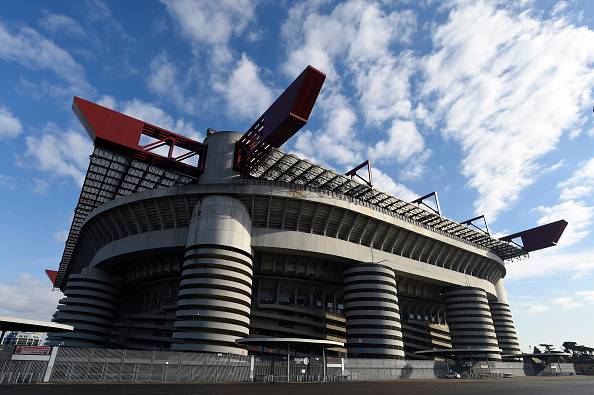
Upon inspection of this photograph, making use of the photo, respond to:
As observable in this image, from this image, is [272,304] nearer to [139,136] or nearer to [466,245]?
[139,136]

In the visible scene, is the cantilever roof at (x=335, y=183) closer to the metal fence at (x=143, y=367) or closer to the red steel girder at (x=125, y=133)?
the red steel girder at (x=125, y=133)

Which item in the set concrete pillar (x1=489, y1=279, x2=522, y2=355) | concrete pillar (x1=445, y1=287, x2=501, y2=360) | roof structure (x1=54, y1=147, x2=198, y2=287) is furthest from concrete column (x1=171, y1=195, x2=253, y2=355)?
concrete pillar (x1=489, y1=279, x2=522, y2=355)

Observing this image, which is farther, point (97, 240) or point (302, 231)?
point (97, 240)

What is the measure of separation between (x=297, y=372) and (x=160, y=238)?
2432 centimetres

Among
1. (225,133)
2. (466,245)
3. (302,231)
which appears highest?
(225,133)

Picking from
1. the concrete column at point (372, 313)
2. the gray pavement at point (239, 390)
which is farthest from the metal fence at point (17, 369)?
the concrete column at point (372, 313)

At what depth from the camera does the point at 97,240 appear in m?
54.9

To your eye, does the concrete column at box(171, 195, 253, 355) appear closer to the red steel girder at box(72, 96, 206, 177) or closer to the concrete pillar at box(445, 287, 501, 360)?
the red steel girder at box(72, 96, 206, 177)

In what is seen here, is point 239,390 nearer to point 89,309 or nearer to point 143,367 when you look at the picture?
point 143,367

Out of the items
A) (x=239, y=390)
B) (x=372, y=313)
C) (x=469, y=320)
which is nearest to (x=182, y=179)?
(x=372, y=313)

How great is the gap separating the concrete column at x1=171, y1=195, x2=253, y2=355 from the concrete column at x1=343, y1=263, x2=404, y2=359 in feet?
48.0

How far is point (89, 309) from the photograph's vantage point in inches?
1996

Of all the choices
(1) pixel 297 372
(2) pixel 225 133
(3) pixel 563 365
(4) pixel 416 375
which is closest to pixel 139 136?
(2) pixel 225 133

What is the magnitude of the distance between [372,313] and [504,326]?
4440 centimetres
